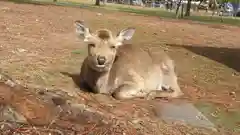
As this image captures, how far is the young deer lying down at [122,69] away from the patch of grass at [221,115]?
827 mm

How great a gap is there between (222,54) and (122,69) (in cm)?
779

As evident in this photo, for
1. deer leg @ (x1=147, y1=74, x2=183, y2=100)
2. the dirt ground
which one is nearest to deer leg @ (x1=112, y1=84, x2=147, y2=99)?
deer leg @ (x1=147, y1=74, x2=183, y2=100)

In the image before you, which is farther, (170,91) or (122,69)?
(170,91)

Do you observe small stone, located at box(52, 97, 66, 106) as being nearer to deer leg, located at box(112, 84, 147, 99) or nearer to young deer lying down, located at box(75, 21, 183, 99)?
young deer lying down, located at box(75, 21, 183, 99)

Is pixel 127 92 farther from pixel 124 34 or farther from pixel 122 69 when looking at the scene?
pixel 124 34

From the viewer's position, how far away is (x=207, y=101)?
886cm

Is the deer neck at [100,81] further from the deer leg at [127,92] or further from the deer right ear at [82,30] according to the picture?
Answer: the deer right ear at [82,30]

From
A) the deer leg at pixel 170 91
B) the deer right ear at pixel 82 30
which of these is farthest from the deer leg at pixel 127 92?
the deer right ear at pixel 82 30

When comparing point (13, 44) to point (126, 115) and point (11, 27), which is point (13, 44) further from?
point (126, 115)

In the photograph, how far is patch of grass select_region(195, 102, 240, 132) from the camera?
7.40m

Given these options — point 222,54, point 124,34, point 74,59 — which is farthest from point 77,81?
point 222,54

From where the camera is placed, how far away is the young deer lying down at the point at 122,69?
308 inches

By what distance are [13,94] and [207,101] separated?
4.26m

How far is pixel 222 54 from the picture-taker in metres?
15.6
